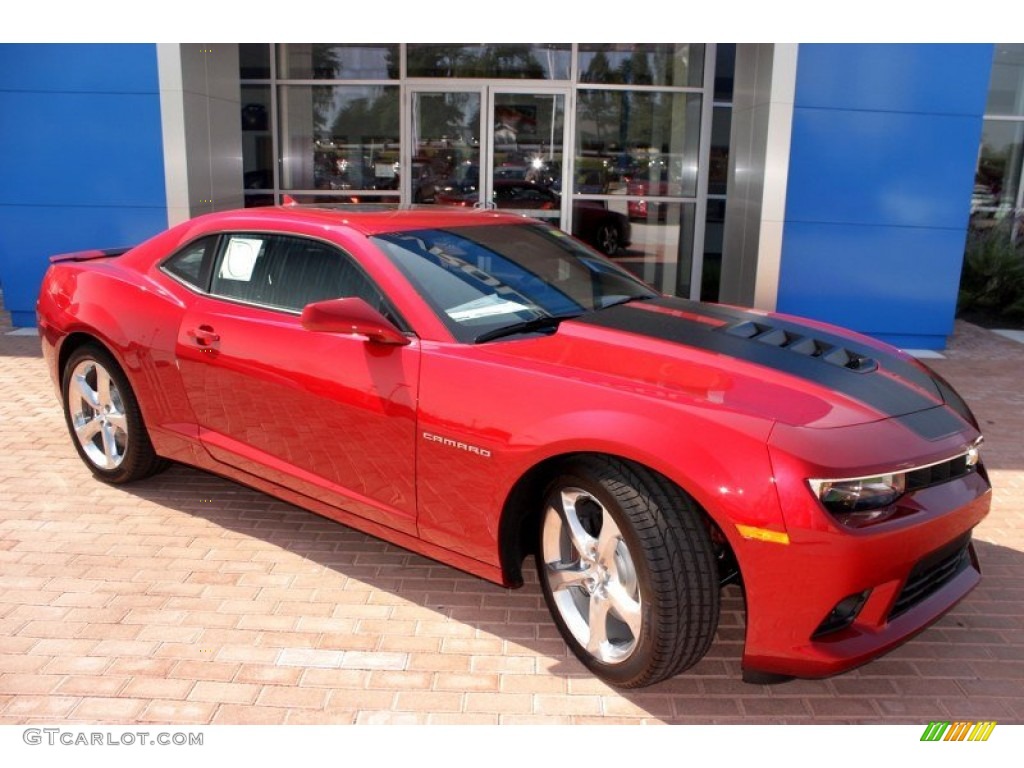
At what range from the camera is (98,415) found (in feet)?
16.2

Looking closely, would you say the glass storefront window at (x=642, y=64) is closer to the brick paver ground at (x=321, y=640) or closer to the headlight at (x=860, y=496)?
the brick paver ground at (x=321, y=640)

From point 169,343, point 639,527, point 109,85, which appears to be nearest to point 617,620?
point 639,527

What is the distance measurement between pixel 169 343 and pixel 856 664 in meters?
3.34

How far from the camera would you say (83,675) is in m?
3.19

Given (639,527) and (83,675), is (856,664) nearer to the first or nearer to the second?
(639,527)

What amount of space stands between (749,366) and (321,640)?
1.93 m

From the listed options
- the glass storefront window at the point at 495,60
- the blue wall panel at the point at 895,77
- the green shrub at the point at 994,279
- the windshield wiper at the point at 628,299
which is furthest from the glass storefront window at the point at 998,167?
the windshield wiper at the point at 628,299

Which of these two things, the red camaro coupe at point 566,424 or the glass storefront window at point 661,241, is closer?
the red camaro coupe at point 566,424

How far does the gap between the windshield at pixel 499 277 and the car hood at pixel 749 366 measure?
0.19 m

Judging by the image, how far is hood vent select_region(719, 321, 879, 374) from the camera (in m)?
3.41

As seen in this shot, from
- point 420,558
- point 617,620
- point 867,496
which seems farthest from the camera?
point 420,558
